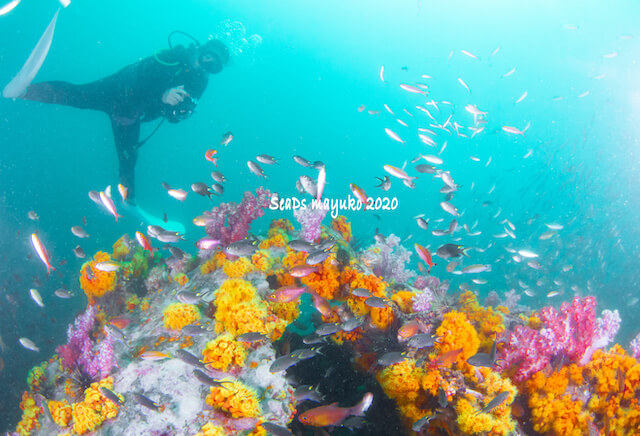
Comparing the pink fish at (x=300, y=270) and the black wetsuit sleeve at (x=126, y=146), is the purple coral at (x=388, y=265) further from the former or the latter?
the black wetsuit sleeve at (x=126, y=146)

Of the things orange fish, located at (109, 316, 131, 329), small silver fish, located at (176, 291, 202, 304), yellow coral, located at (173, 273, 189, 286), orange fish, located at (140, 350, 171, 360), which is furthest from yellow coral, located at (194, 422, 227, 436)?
yellow coral, located at (173, 273, 189, 286)

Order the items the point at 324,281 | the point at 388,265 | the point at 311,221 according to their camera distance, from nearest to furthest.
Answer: the point at 324,281, the point at 311,221, the point at 388,265

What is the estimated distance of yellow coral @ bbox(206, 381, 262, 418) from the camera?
10.5 ft

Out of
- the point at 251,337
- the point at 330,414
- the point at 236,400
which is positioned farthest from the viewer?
the point at 251,337

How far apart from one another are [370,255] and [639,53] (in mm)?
59735

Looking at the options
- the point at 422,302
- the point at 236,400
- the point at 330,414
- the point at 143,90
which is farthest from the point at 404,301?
the point at 143,90

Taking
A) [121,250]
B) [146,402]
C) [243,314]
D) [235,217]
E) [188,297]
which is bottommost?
[121,250]

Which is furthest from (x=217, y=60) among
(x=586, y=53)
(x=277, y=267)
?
(x=586, y=53)

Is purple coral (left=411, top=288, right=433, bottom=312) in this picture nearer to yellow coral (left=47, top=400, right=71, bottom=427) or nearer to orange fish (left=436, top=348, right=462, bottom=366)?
orange fish (left=436, top=348, right=462, bottom=366)

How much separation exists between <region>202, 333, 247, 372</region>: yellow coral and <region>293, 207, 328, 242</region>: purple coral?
8.89 ft

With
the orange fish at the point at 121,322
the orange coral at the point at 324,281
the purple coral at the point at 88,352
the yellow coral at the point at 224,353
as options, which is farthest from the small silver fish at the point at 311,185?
the orange fish at the point at 121,322

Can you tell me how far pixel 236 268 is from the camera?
16.1 feet

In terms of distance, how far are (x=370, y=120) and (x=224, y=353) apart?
310 ft

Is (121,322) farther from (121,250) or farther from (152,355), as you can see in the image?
(121,250)
